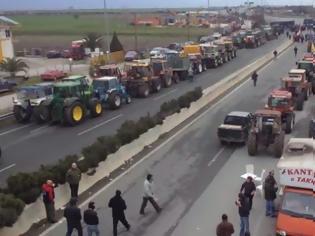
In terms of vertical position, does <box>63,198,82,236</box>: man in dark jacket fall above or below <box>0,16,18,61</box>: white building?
below

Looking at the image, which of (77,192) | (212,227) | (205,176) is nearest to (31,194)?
(77,192)

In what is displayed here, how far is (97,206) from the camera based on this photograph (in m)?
17.2

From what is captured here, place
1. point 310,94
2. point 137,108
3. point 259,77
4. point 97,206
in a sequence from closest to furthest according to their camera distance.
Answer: point 97,206
point 137,108
point 310,94
point 259,77

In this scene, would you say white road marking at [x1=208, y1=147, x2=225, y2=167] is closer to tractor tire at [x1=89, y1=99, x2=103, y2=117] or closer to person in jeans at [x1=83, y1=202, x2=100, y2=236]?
person in jeans at [x1=83, y1=202, x2=100, y2=236]

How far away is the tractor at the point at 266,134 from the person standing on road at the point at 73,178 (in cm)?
875

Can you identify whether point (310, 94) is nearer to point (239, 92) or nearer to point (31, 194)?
point (239, 92)

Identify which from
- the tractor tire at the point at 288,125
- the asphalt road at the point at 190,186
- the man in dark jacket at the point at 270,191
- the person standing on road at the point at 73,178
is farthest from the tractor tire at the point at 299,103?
the person standing on road at the point at 73,178

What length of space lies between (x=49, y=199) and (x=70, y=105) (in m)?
14.2

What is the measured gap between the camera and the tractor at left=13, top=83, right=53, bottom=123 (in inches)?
1222

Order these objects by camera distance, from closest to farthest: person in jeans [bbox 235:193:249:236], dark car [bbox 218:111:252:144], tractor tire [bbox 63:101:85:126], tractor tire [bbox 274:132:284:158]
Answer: person in jeans [bbox 235:193:249:236]
tractor tire [bbox 274:132:284:158]
dark car [bbox 218:111:252:144]
tractor tire [bbox 63:101:85:126]

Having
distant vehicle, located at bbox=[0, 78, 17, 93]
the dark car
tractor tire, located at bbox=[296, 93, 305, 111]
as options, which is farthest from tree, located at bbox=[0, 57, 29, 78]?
the dark car

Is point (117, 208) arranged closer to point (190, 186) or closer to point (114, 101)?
point (190, 186)

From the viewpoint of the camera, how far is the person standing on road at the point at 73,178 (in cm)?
1695

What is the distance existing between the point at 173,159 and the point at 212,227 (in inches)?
295
